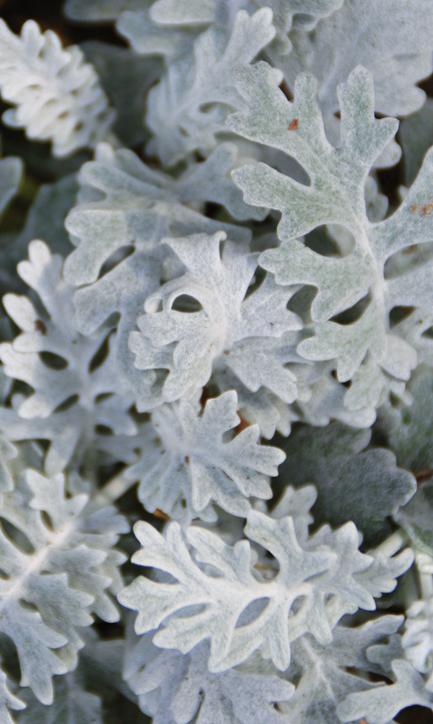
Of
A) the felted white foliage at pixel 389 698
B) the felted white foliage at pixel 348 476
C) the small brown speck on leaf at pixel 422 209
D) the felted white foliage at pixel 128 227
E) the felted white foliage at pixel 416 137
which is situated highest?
the small brown speck on leaf at pixel 422 209

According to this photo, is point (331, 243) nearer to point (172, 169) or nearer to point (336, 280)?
point (336, 280)

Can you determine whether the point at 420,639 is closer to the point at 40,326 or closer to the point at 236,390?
the point at 236,390

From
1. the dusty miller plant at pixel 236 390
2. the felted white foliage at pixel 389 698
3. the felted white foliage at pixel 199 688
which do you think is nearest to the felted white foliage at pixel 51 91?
the dusty miller plant at pixel 236 390

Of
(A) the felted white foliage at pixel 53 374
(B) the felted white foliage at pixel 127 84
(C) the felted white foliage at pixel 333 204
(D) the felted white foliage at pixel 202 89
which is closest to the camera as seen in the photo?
(C) the felted white foliage at pixel 333 204

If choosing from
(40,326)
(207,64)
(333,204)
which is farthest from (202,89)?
(40,326)

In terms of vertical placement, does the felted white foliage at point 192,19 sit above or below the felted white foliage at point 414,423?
above

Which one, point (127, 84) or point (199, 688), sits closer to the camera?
point (199, 688)

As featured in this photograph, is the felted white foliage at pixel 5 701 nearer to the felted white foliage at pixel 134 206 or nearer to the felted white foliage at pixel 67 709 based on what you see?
the felted white foliage at pixel 67 709
